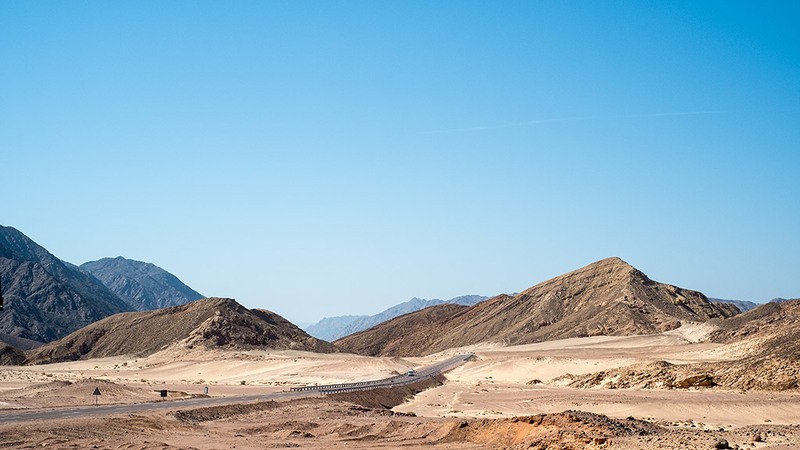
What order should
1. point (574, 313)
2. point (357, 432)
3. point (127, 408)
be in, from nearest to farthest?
point (357, 432), point (127, 408), point (574, 313)

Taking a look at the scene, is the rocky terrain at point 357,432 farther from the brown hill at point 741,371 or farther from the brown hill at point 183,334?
the brown hill at point 183,334

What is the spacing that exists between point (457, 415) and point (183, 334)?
80.5 m

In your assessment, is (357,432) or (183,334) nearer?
(357,432)

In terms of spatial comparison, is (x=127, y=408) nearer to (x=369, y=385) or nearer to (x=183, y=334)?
(x=369, y=385)

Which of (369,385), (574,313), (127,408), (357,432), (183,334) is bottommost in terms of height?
(357,432)

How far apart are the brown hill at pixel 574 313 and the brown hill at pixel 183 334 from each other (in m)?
32.4

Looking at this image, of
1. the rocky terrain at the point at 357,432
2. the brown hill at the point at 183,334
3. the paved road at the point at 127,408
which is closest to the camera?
the rocky terrain at the point at 357,432

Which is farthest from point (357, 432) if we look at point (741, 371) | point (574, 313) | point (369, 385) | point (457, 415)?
point (574, 313)

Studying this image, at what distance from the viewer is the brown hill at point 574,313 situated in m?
125

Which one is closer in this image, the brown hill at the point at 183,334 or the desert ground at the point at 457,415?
the desert ground at the point at 457,415

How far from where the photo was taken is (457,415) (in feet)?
147

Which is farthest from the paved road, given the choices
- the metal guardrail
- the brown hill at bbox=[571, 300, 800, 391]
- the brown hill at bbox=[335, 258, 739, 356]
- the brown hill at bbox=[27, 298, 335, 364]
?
the brown hill at bbox=[335, 258, 739, 356]

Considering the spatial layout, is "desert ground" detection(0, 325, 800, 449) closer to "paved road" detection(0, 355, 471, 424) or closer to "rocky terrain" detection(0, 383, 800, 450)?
"rocky terrain" detection(0, 383, 800, 450)

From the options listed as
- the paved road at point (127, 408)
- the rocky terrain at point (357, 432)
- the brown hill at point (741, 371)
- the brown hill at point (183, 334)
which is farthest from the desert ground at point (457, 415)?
the brown hill at point (183, 334)
